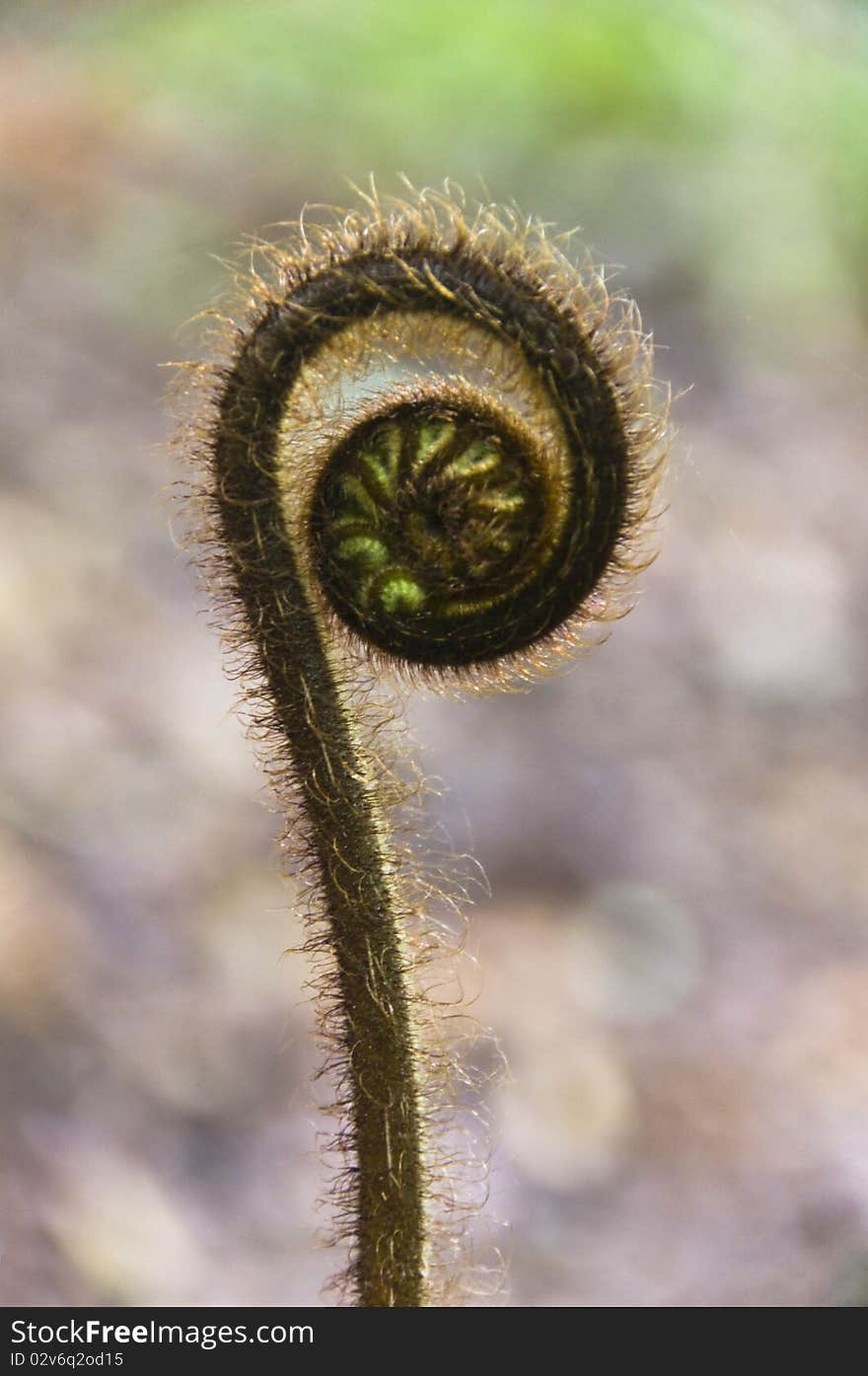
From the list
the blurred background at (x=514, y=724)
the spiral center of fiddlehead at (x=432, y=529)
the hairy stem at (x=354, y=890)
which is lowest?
the hairy stem at (x=354, y=890)

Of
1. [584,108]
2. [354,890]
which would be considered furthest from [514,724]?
[354,890]

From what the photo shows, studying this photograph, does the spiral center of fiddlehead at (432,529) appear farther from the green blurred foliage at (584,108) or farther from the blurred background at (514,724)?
the green blurred foliage at (584,108)

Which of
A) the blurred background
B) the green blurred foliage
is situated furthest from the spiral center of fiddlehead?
the green blurred foliage

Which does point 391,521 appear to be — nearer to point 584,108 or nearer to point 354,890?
point 354,890

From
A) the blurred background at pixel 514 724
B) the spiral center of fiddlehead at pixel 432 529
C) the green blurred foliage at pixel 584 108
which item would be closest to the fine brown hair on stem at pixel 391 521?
the spiral center of fiddlehead at pixel 432 529

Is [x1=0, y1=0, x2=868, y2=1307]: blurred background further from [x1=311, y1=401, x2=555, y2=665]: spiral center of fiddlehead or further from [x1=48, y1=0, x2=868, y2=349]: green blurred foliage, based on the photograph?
[x1=311, y1=401, x2=555, y2=665]: spiral center of fiddlehead
